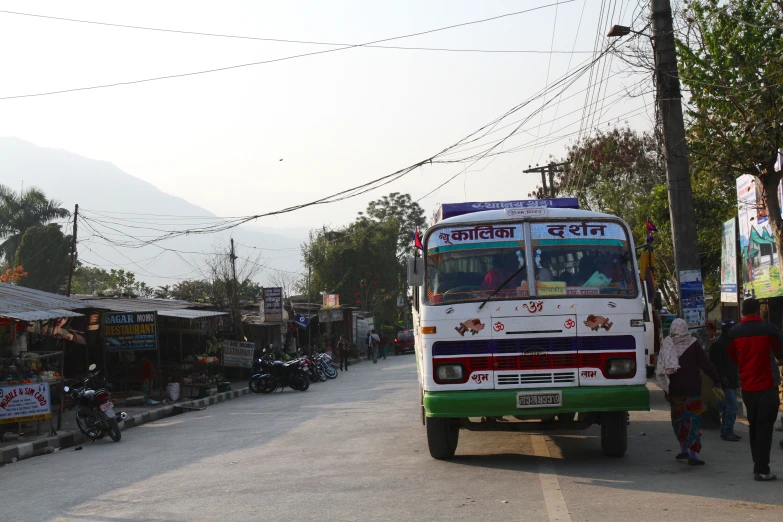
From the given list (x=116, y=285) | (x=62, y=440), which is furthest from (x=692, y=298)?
(x=116, y=285)

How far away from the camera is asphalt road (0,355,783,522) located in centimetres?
711

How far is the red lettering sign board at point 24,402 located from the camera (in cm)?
1468

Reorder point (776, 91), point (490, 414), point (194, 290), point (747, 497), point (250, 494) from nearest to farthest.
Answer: point (747, 497) → point (250, 494) → point (490, 414) → point (776, 91) → point (194, 290)

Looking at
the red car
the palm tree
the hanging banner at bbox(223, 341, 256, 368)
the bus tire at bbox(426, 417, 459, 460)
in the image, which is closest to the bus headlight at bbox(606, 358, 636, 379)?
the bus tire at bbox(426, 417, 459, 460)

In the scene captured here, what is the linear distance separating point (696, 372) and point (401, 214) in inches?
2893

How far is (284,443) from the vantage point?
12.5 metres

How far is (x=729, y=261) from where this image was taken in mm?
21656

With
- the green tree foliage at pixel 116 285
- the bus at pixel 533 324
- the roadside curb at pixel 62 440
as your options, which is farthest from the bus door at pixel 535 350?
the green tree foliage at pixel 116 285

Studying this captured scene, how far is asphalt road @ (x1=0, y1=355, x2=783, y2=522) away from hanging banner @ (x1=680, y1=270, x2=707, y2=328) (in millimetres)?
1691

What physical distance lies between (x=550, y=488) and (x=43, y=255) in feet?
161

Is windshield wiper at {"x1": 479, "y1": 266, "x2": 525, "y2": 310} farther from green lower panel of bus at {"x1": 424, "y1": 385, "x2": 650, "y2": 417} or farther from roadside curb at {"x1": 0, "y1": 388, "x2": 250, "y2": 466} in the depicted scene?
roadside curb at {"x1": 0, "y1": 388, "x2": 250, "y2": 466}

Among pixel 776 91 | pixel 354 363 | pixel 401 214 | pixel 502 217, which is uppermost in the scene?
pixel 401 214

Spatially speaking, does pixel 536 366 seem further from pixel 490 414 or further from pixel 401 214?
pixel 401 214

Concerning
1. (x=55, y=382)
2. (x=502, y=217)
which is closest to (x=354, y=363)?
(x=55, y=382)
